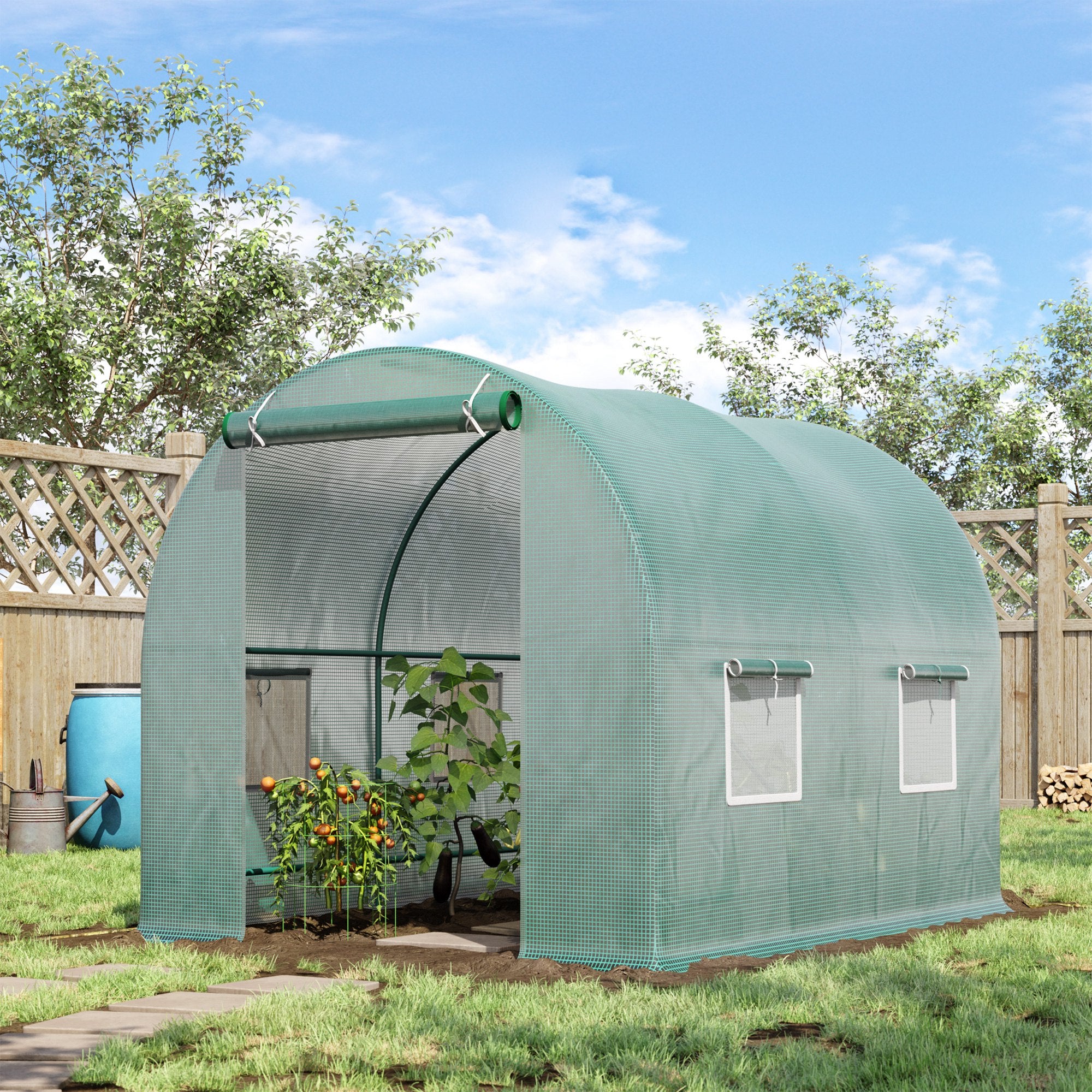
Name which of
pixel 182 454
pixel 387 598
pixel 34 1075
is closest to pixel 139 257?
pixel 182 454

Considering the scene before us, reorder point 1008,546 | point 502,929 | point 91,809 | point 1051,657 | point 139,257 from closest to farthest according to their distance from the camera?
point 502,929 → point 91,809 → point 1051,657 → point 1008,546 → point 139,257

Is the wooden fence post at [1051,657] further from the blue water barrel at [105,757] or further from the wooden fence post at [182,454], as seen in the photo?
the blue water barrel at [105,757]

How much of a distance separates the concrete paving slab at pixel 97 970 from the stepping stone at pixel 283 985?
21.0 inches

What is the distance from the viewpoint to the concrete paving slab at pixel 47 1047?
4758 mm

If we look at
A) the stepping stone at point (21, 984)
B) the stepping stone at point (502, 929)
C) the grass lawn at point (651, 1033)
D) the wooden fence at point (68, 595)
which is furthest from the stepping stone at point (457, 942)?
the wooden fence at point (68, 595)

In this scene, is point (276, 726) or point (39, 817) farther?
point (39, 817)

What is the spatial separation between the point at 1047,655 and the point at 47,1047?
34.2 ft

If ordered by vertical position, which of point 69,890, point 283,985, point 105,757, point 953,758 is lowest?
point 69,890

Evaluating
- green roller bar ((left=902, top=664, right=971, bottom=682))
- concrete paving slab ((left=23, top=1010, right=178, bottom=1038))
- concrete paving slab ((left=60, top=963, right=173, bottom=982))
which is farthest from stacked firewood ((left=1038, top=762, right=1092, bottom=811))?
concrete paving slab ((left=23, top=1010, right=178, bottom=1038))

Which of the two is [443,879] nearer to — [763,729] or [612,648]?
[763,729]

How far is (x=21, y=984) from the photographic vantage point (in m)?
6.04

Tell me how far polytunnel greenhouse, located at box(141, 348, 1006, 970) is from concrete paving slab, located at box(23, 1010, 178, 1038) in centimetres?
159

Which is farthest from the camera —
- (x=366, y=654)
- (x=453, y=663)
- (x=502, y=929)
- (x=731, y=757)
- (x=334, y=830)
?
(x=366, y=654)

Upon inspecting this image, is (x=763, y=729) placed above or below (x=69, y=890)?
above
